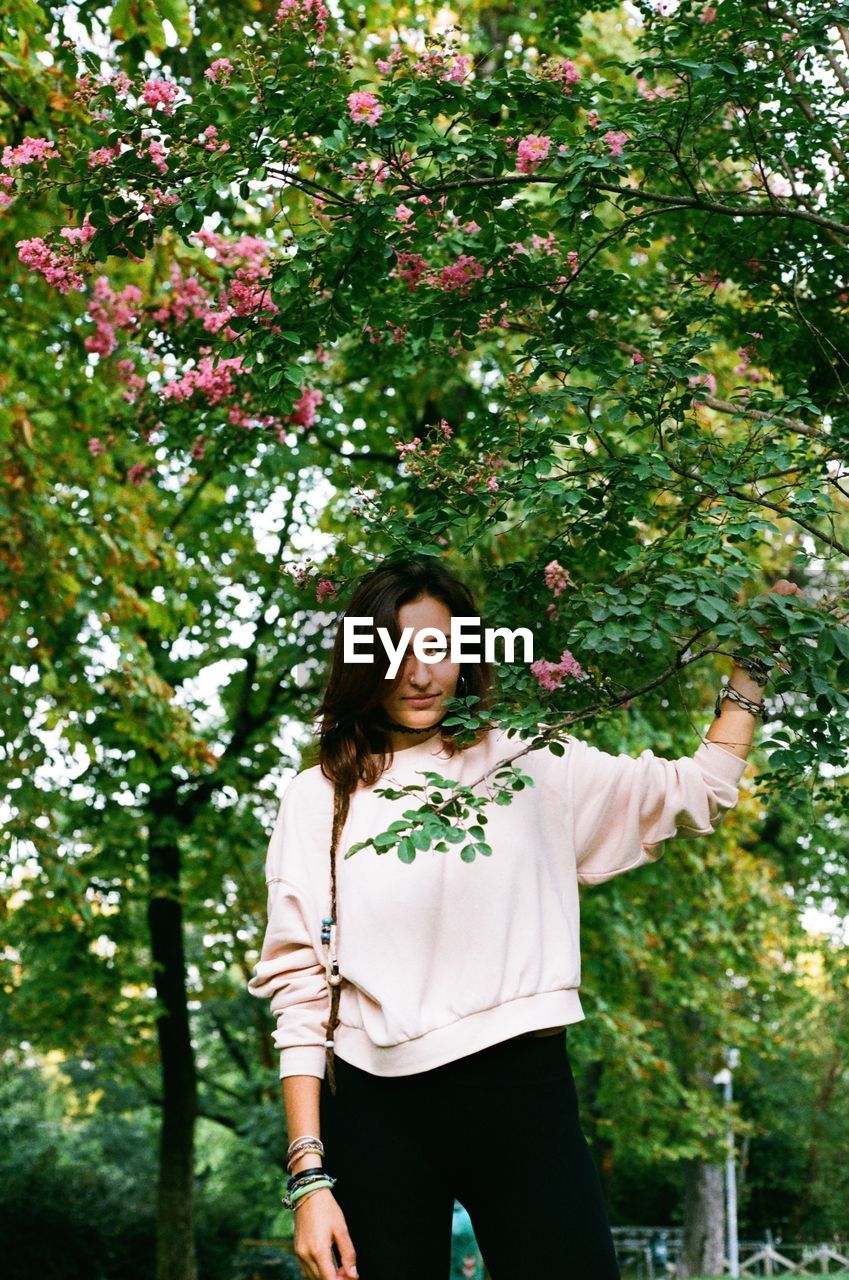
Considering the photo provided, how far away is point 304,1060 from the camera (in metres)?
2.17

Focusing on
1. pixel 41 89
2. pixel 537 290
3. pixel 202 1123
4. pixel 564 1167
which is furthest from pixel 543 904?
pixel 202 1123

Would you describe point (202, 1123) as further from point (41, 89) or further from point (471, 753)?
point (471, 753)

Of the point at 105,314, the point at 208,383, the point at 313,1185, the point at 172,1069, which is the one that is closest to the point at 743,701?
the point at 313,1185

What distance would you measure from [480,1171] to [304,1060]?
1.07ft

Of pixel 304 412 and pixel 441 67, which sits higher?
pixel 304 412

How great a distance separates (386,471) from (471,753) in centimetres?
642

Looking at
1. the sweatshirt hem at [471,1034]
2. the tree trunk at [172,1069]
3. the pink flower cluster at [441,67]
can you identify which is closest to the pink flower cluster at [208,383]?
the pink flower cluster at [441,67]

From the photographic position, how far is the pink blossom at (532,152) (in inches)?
107

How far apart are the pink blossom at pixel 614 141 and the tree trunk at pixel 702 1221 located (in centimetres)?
1582

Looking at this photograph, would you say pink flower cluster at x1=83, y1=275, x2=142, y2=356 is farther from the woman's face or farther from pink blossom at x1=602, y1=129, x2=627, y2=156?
the woman's face

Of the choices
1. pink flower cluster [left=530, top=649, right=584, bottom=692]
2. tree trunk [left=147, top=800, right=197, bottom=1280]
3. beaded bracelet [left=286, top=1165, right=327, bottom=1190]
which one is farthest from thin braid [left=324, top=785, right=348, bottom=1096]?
tree trunk [left=147, top=800, right=197, bottom=1280]

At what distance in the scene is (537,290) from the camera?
117 inches

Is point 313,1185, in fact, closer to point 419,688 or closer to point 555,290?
point 419,688
